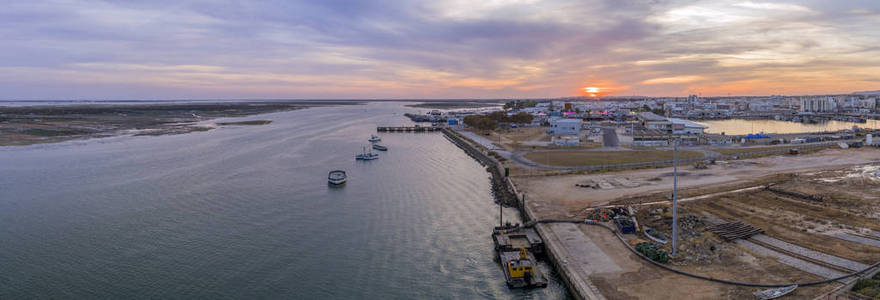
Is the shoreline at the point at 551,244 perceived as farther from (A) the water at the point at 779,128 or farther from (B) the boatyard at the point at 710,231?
(A) the water at the point at 779,128

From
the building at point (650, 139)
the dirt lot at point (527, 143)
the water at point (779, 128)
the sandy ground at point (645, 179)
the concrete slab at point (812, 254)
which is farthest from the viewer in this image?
the water at point (779, 128)

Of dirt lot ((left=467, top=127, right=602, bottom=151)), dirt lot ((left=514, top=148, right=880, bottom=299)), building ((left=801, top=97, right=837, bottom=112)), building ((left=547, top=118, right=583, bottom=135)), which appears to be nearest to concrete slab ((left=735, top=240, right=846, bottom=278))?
dirt lot ((left=514, top=148, right=880, bottom=299))

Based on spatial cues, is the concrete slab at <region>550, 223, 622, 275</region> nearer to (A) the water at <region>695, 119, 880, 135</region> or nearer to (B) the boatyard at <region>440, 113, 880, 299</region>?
(B) the boatyard at <region>440, 113, 880, 299</region>

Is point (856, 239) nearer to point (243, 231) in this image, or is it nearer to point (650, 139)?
point (243, 231)

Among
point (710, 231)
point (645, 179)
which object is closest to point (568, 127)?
point (645, 179)

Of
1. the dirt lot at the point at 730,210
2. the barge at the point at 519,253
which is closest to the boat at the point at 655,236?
the dirt lot at the point at 730,210

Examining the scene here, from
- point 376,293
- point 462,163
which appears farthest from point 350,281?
point 462,163
